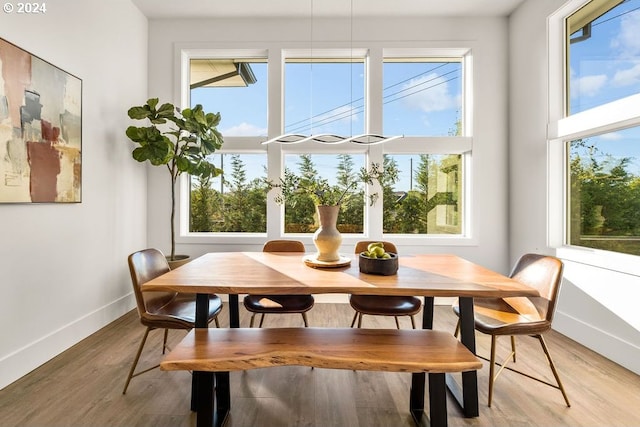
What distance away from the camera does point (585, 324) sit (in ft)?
8.71

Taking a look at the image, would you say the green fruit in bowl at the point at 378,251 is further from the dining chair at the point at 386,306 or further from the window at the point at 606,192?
the window at the point at 606,192

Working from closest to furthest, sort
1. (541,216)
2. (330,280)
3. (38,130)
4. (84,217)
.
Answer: (330,280)
(38,130)
(84,217)
(541,216)

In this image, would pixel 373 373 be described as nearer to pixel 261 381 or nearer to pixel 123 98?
pixel 261 381

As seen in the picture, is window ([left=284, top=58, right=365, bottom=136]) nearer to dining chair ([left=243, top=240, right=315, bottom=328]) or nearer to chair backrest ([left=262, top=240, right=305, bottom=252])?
chair backrest ([left=262, top=240, right=305, bottom=252])

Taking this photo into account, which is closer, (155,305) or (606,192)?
(155,305)

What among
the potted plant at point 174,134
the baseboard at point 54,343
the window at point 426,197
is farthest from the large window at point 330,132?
the baseboard at point 54,343

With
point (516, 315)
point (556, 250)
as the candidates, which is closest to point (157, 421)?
point (516, 315)

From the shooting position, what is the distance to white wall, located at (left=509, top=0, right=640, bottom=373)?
2.36 meters

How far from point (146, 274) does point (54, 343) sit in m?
1.17

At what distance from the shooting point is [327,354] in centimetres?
146

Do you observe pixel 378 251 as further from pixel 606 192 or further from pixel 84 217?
pixel 84 217

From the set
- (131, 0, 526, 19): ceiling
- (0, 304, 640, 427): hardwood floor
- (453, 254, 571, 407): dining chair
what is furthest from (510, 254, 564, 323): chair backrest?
(131, 0, 526, 19): ceiling

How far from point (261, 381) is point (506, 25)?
15.2 feet

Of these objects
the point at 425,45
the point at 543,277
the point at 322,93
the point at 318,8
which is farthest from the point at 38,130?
the point at 425,45
